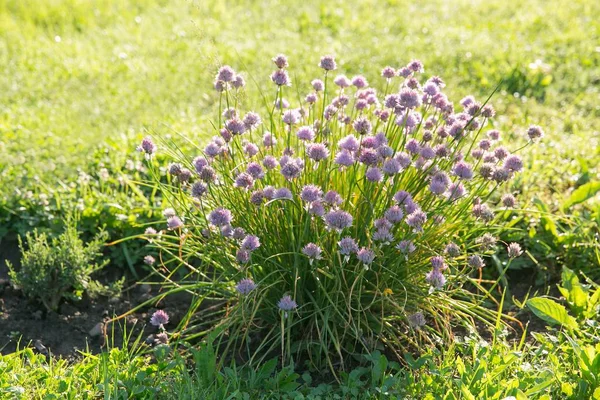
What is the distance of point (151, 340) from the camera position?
3.39 m

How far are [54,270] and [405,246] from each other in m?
1.74

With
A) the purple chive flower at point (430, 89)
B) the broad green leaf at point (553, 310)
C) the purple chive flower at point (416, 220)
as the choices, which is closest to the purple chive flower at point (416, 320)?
the purple chive flower at point (416, 220)

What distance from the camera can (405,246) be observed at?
284 cm

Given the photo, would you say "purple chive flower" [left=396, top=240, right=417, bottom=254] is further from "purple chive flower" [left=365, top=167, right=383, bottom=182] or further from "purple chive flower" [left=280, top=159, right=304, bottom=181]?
"purple chive flower" [left=280, top=159, right=304, bottom=181]

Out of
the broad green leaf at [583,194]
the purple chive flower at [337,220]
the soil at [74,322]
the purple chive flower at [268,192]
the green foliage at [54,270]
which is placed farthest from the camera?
the broad green leaf at [583,194]

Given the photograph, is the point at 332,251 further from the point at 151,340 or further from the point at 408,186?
the point at 151,340

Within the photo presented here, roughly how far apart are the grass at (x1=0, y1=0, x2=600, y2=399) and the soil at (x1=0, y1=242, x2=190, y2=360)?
0.72 feet

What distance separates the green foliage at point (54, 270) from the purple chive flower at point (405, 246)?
1.55 meters

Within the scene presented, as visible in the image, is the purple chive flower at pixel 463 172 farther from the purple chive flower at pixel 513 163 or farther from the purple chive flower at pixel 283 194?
the purple chive flower at pixel 283 194

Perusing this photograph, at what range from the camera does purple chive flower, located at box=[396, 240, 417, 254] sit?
2830 millimetres

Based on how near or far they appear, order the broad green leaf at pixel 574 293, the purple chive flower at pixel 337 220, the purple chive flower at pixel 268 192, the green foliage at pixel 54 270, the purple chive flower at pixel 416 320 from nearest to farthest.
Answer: the purple chive flower at pixel 337 220
the purple chive flower at pixel 268 192
the purple chive flower at pixel 416 320
the broad green leaf at pixel 574 293
the green foliage at pixel 54 270

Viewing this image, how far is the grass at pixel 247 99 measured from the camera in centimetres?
293

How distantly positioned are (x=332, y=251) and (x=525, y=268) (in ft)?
4.55

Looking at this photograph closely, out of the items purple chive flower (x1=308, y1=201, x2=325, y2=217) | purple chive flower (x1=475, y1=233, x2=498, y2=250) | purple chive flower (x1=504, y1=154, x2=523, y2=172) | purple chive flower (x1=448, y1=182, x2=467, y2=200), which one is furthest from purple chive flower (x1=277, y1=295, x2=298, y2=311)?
purple chive flower (x1=504, y1=154, x2=523, y2=172)
